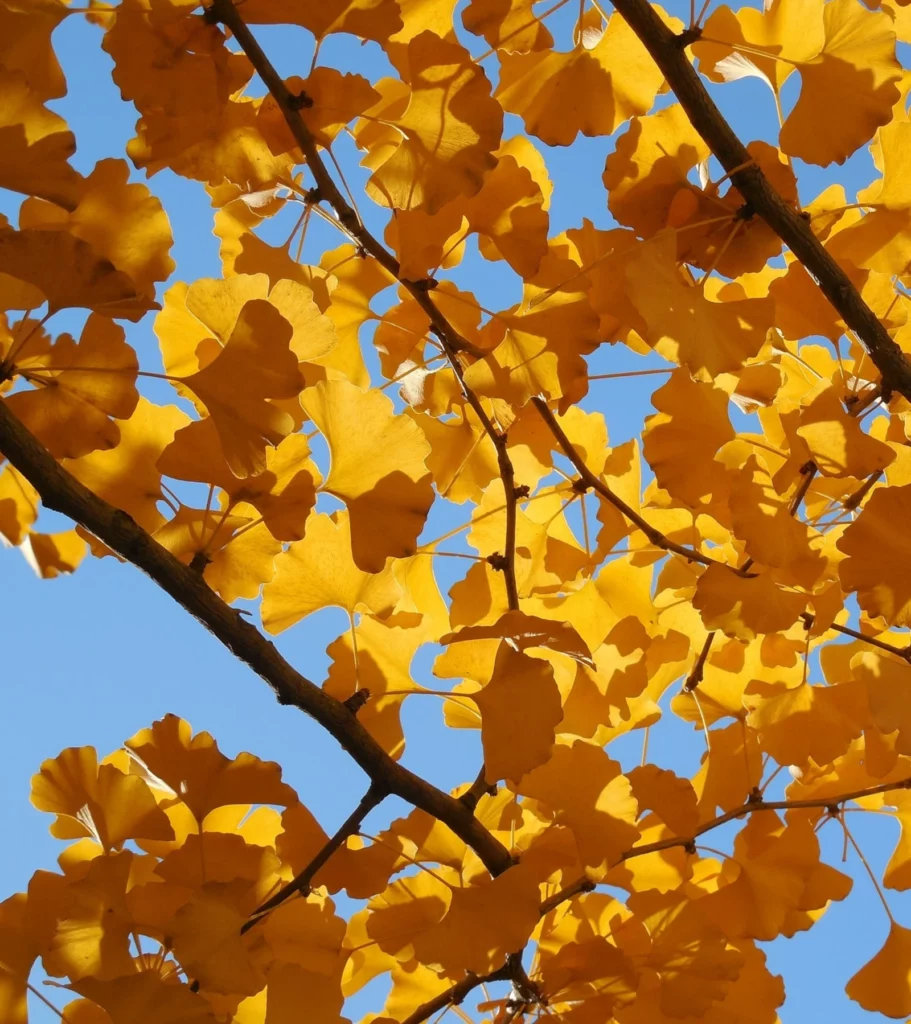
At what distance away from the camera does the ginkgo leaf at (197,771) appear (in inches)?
27.4

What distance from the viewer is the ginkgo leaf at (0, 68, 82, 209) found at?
1.82ft

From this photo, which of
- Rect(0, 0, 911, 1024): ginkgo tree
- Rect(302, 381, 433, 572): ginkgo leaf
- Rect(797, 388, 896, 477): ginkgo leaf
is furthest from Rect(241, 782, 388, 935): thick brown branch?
Rect(797, 388, 896, 477): ginkgo leaf

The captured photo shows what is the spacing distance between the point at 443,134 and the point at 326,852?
46 centimetres

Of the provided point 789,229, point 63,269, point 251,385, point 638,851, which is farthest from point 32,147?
point 638,851

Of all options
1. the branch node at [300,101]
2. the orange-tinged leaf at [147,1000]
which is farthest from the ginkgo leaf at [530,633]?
the branch node at [300,101]

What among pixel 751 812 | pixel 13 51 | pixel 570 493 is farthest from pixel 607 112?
pixel 751 812

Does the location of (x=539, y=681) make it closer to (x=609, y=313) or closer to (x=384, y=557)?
(x=384, y=557)

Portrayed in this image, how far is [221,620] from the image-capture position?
60 centimetres

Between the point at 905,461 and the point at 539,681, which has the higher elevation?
the point at 905,461

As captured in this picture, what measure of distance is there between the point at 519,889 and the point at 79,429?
15.5 inches

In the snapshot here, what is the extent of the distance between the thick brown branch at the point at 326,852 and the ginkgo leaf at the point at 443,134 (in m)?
0.37

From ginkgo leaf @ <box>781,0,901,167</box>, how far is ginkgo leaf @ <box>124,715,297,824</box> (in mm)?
576

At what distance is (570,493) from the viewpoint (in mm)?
896

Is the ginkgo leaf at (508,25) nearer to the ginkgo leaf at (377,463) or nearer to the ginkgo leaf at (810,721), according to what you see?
the ginkgo leaf at (377,463)
